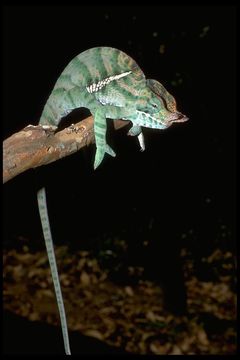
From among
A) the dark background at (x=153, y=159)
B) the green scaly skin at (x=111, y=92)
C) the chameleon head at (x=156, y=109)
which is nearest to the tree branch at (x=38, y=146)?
the green scaly skin at (x=111, y=92)

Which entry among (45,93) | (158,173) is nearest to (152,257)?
(158,173)

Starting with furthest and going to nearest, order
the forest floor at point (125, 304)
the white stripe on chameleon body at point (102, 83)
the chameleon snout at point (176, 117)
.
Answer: the forest floor at point (125, 304)
the white stripe on chameleon body at point (102, 83)
the chameleon snout at point (176, 117)

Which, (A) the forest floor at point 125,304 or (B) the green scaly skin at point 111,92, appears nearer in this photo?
(B) the green scaly skin at point 111,92

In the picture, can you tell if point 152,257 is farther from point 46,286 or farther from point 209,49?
point 209,49

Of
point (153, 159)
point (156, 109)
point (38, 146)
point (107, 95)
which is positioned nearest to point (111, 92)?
point (107, 95)

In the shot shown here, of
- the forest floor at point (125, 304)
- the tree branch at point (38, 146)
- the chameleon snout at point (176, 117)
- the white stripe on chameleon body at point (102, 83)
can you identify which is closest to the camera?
the tree branch at point (38, 146)

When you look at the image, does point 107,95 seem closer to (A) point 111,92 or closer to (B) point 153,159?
(A) point 111,92

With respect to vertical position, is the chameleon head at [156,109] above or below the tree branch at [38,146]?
above

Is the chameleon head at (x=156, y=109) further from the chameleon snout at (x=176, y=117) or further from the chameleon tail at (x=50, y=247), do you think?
the chameleon tail at (x=50, y=247)
